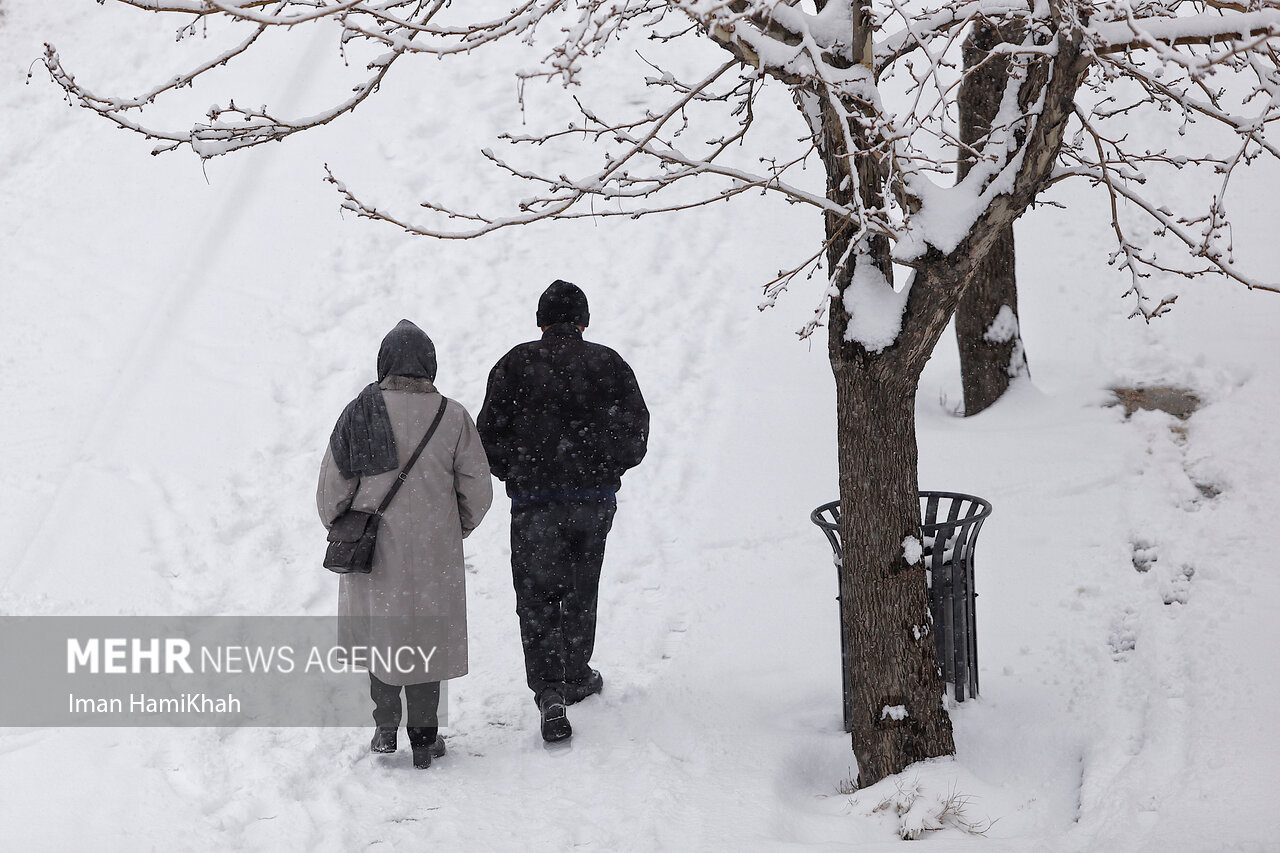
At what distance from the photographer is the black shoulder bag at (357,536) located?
3.80 metres

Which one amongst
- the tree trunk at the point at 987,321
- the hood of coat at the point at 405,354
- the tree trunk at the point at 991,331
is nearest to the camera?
the hood of coat at the point at 405,354

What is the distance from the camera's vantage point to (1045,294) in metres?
8.19

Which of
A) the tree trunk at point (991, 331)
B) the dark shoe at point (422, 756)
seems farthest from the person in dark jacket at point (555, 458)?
the tree trunk at point (991, 331)

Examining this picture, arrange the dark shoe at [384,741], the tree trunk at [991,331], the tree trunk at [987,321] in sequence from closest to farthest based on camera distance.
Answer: the dark shoe at [384,741]
the tree trunk at [987,321]
the tree trunk at [991,331]

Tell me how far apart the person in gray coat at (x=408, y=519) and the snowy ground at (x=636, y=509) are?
1.25ft

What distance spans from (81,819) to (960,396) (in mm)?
5766

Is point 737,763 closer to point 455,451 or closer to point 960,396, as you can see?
point 455,451

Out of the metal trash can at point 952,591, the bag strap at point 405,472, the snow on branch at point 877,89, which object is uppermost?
the snow on branch at point 877,89

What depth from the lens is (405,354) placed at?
3.93 meters

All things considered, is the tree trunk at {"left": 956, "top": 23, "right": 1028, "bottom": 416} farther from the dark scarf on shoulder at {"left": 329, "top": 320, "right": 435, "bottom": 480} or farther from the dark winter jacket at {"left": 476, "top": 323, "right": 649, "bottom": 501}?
the dark scarf on shoulder at {"left": 329, "top": 320, "right": 435, "bottom": 480}

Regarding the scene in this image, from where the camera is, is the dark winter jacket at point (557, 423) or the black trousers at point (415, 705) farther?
the dark winter jacket at point (557, 423)

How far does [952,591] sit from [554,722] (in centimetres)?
163

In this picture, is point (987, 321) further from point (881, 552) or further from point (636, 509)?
point (881, 552)

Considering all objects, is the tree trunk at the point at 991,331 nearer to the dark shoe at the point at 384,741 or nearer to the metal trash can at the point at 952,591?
the metal trash can at the point at 952,591
